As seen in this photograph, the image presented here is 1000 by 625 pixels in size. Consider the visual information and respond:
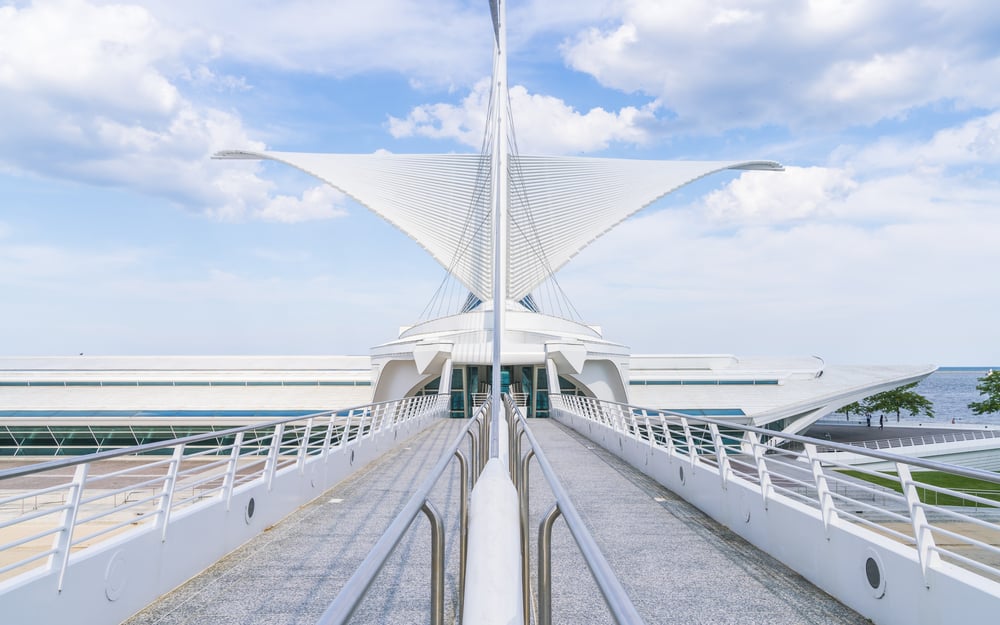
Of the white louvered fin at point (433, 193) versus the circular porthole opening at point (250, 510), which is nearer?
the circular porthole opening at point (250, 510)

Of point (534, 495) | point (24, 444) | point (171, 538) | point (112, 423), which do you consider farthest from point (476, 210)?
point (171, 538)

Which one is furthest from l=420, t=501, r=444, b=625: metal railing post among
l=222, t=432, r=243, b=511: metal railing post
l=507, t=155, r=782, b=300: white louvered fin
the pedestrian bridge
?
l=507, t=155, r=782, b=300: white louvered fin

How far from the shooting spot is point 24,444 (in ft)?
102

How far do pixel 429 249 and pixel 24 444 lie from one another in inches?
927

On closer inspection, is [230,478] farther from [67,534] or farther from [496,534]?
[496,534]

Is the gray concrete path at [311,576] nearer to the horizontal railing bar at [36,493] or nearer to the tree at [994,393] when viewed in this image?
the horizontal railing bar at [36,493]

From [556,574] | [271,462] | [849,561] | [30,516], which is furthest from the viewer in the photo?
[271,462]

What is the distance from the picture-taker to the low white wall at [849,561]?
333cm

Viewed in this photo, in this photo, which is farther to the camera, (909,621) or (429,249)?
(429,249)

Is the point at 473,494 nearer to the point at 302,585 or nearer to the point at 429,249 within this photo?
the point at 302,585

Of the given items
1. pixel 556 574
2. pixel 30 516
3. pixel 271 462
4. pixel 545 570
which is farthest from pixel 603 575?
pixel 271 462

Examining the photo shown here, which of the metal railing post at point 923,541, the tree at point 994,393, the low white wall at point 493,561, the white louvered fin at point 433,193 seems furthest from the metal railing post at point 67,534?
the tree at point 994,393

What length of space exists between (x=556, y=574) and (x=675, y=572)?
2.88 feet

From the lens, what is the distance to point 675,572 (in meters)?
4.85
